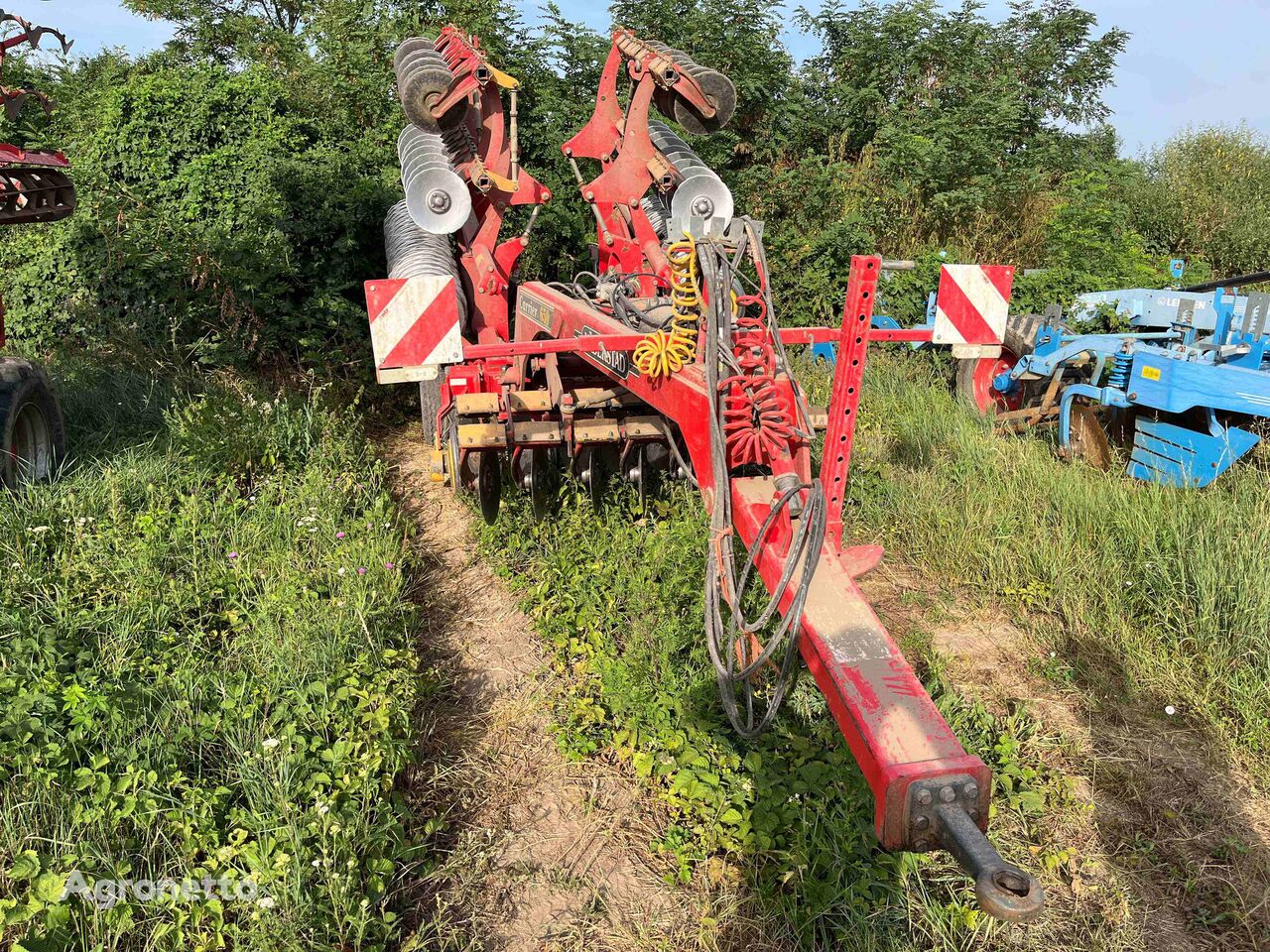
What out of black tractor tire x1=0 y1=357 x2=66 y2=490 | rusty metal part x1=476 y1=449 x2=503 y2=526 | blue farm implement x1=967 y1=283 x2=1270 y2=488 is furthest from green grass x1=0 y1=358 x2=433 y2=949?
blue farm implement x1=967 y1=283 x2=1270 y2=488

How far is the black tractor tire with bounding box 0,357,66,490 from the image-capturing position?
4.56 metres

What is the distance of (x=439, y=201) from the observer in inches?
198

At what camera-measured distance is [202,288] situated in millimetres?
6887

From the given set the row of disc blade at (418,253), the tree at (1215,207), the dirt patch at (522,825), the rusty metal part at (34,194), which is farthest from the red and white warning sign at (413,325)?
the tree at (1215,207)

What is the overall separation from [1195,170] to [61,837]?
14.7m

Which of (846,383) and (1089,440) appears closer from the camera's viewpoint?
(846,383)

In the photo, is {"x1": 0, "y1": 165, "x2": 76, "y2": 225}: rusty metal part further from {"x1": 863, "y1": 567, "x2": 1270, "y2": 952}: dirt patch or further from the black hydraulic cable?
{"x1": 863, "y1": 567, "x2": 1270, "y2": 952}: dirt patch

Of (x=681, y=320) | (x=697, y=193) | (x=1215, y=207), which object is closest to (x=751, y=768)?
(x=681, y=320)

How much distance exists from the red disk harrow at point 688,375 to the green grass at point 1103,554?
1.39m

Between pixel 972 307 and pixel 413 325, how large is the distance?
2097mm

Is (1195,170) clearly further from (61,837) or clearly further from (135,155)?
(61,837)

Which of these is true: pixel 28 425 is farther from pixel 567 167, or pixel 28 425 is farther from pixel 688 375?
pixel 567 167

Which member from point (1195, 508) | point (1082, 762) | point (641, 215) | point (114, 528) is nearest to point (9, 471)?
point (114, 528)

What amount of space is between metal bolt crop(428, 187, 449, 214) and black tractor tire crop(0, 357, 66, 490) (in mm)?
2352
